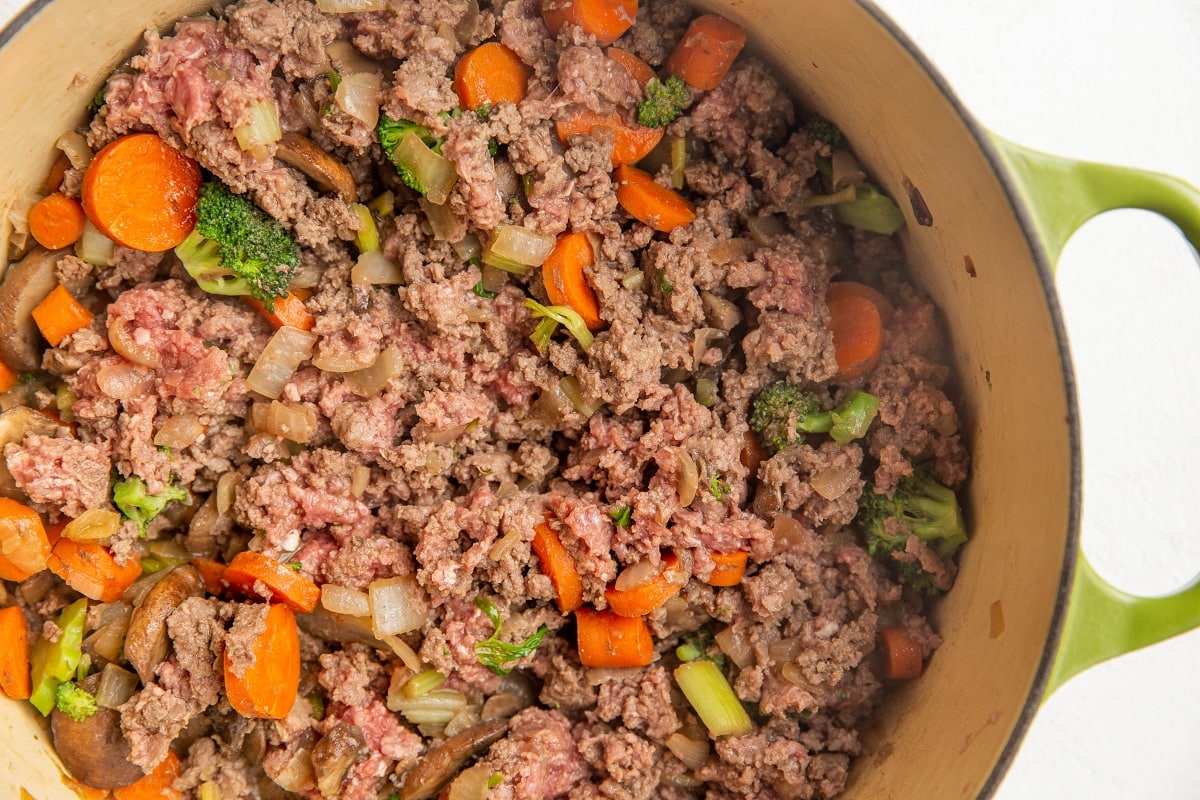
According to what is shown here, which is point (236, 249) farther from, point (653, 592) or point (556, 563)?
point (653, 592)

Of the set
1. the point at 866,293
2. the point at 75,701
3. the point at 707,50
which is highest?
the point at 707,50

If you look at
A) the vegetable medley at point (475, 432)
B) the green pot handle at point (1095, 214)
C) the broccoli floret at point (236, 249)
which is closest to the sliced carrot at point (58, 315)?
the vegetable medley at point (475, 432)

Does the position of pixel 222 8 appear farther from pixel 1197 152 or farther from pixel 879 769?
pixel 1197 152

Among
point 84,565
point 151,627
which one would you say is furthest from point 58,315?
point 151,627

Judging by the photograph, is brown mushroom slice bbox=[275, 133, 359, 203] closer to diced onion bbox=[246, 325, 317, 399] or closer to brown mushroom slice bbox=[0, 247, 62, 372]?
diced onion bbox=[246, 325, 317, 399]

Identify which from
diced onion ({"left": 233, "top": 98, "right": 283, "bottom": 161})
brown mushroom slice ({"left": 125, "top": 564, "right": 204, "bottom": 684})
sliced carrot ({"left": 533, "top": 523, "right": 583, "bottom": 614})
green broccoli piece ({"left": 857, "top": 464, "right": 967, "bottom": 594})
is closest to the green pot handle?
green broccoli piece ({"left": 857, "top": 464, "right": 967, "bottom": 594})

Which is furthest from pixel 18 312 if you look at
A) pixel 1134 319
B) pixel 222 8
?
pixel 1134 319

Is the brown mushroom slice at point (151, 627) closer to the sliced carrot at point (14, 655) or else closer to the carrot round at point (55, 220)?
the sliced carrot at point (14, 655)
